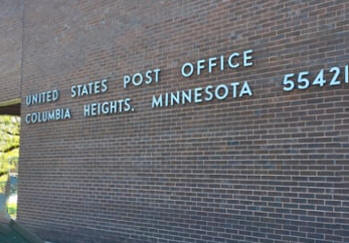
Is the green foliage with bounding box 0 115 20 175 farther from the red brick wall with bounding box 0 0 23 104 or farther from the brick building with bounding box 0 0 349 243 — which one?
the brick building with bounding box 0 0 349 243

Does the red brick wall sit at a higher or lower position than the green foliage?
higher

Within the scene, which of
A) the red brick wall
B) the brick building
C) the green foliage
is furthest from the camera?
the green foliage

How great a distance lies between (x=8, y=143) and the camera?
19828mm

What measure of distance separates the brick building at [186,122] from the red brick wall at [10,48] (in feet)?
2.62

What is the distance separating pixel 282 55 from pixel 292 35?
281 mm

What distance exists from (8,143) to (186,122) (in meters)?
13.7

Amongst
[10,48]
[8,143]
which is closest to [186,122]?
[10,48]

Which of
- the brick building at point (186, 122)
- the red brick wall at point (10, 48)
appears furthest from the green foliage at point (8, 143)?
the brick building at point (186, 122)

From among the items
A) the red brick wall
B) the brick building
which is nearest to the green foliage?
the red brick wall

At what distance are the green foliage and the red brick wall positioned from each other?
A: 251 inches

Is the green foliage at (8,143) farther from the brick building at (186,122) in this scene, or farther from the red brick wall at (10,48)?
the brick building at (186,122)

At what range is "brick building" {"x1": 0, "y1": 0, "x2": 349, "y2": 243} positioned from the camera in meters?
6.24

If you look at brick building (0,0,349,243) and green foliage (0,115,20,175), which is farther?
green foliage (0,115,20,175)

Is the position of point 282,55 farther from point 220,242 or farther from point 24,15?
point 24,15
